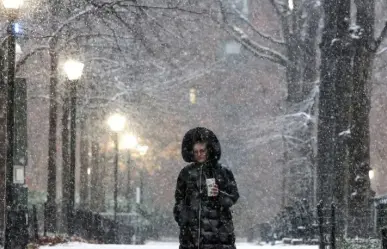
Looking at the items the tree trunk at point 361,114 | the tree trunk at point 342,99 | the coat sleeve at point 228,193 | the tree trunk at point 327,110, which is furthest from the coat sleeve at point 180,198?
the tree trunk at point 327,110

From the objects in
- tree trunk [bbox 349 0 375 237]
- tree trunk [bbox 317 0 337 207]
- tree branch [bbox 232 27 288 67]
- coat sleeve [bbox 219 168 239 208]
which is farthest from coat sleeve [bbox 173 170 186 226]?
tree branch [bbox 232 27 288 67]

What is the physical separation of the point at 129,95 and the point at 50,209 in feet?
44.3

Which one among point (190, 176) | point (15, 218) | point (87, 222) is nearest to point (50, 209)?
point (87, 222)

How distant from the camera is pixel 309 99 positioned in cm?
3503

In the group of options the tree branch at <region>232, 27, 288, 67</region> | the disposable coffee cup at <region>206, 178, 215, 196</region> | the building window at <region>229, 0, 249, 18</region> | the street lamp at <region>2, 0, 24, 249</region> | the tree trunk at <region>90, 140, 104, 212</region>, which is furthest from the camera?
the building window at <region>229, 0, 249, 18</region>

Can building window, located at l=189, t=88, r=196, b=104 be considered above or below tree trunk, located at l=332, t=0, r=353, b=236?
above

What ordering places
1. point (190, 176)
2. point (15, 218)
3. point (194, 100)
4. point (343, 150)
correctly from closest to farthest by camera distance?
point (190, 176) → point (15, 218) → point (343, 150) → point (194, 100)

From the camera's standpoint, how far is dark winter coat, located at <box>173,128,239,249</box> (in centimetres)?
938

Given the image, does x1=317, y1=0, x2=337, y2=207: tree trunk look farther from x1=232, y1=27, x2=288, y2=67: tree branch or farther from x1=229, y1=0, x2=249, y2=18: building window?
x1=229, y1=0, x2=249, y2=18: building window

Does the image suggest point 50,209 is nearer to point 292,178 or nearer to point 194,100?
point 292,178

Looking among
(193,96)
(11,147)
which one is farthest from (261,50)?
(193,96)

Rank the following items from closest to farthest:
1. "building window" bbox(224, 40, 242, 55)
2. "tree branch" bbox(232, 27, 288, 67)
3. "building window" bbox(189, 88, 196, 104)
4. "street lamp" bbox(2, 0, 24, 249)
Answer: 1. "street lamp" bbox(2, 0, 24, 249)
2. "tree branch" bbox(232, 27, 288, 67)
3. "building window" bbox(189, 88, 196, 104)
4. "building window" bbox(224, 40, 242, 55)

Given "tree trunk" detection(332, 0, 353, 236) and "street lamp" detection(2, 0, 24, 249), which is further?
"tree trunk" detection(332, 0, 353, 236)

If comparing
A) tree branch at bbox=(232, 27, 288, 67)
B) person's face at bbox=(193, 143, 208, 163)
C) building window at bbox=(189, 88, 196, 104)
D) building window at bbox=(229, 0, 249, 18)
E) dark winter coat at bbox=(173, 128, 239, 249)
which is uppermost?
building window at bbox=(229, 0, 249, 18)
